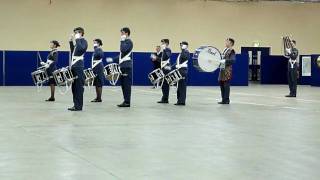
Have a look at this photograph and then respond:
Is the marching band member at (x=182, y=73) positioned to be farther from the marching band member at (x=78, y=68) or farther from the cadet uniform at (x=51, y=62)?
the cadet uniform at (x=51, y=62)

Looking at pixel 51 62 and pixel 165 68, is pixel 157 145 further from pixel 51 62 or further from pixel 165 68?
pixel 51 62

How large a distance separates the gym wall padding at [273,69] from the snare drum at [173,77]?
815 inches

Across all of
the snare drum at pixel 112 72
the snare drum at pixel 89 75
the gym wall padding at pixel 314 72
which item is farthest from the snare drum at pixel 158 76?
the gym wall padding at pixel 314 72

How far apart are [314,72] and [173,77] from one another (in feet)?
65.5

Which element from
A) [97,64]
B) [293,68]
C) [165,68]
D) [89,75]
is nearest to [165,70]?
[165,68]

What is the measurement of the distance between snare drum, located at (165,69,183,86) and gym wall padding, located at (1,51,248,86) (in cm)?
1412

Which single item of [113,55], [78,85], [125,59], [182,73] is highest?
[113,55]

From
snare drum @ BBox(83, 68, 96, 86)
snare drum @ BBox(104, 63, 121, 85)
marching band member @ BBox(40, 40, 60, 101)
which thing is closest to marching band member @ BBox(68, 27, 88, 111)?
snare drum @ BBox(104, 63, 121, 85)

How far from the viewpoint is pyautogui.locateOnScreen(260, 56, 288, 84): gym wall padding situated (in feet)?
119

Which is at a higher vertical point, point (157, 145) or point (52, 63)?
point (52, 63)

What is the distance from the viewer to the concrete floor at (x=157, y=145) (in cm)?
619

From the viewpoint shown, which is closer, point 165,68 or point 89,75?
point 165,68

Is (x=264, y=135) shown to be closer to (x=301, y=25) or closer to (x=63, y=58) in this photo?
(x=63, y=58)

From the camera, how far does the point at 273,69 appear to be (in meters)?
36.7
